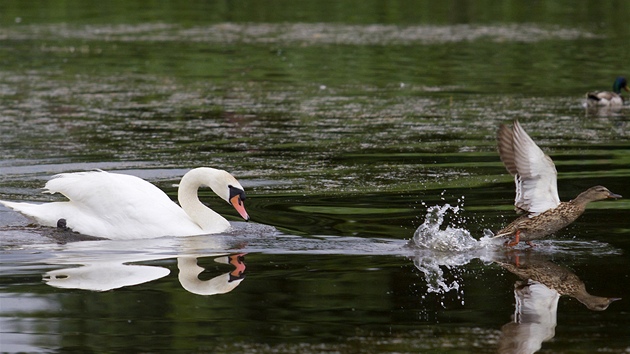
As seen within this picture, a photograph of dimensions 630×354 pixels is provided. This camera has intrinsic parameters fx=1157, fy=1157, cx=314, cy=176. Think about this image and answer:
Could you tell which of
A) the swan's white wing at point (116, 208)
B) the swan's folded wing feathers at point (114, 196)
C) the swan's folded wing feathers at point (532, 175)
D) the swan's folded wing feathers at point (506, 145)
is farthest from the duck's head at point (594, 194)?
the swan's folded wing feathers at point (114, 196)

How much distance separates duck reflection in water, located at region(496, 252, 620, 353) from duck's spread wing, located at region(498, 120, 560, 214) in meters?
0.44

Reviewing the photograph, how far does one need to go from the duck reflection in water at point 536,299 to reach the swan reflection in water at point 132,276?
186cm

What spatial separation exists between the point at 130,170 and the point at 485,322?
6620 millimetres

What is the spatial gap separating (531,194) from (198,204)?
2732 millimetres

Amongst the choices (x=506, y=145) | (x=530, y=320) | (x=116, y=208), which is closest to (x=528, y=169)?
(x=506, y=145)

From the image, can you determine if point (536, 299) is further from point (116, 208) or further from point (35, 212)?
point (35, 212)

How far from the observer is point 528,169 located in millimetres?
8578

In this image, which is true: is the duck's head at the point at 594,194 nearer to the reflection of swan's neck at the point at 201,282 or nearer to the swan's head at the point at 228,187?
the swan's head at the point at 228,187

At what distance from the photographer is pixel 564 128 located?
15352mm

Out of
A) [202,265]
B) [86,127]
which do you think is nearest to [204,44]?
[86,127]

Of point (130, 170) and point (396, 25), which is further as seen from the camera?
point (396, 25)

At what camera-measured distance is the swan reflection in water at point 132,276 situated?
24.2ft

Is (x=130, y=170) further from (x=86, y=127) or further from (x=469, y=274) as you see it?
(x=469, y=274)

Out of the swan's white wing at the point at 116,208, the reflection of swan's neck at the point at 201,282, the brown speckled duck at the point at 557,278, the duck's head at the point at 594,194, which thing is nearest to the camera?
the brown speckled duck at the point at 557,278
